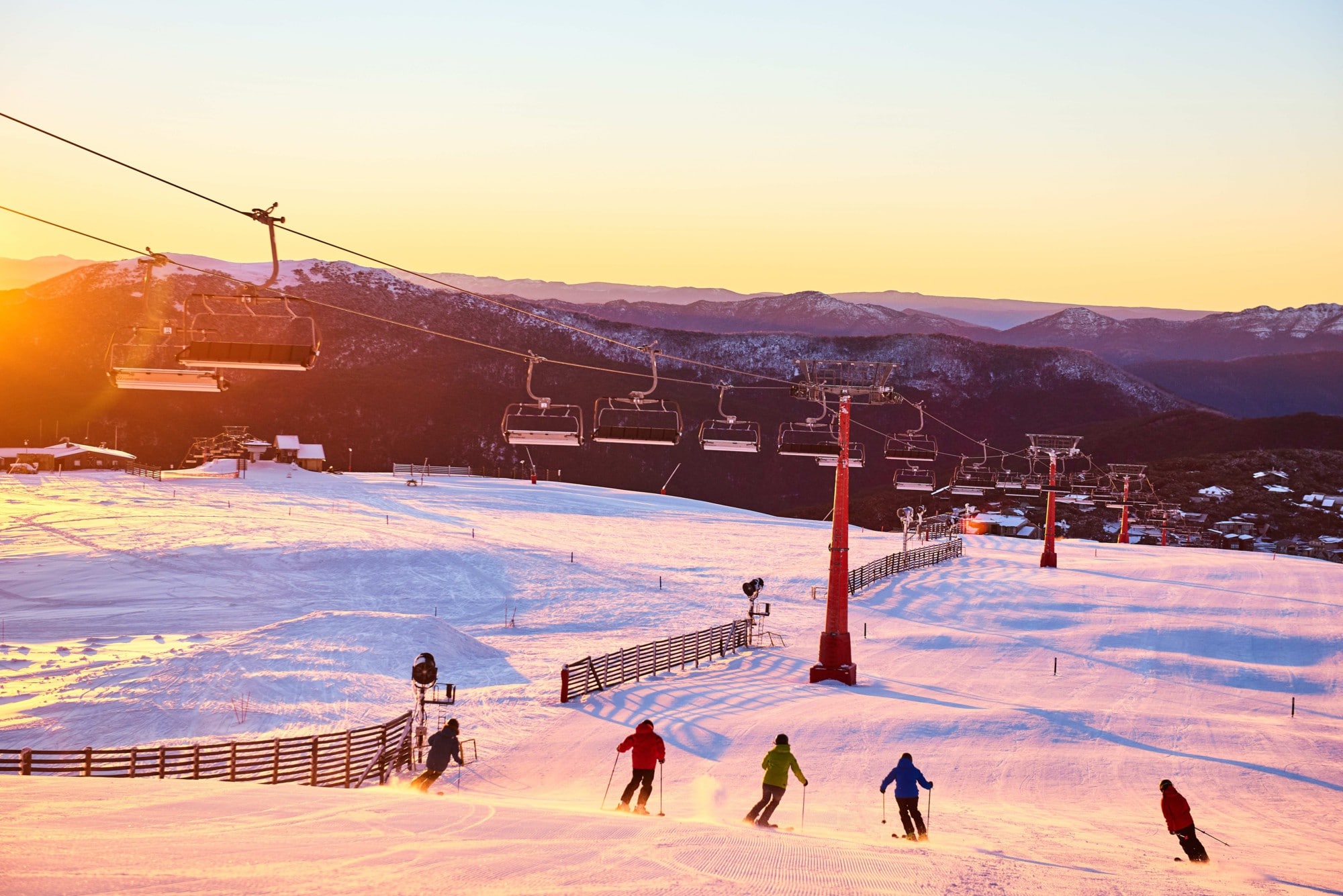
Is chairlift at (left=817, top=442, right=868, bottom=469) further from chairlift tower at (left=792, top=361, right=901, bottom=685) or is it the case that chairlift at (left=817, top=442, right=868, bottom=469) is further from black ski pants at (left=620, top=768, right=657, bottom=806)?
black ski pants at (left=620, top=768, right=657, bottom=806)

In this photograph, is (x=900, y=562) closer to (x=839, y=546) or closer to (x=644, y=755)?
(x=839, y=546)

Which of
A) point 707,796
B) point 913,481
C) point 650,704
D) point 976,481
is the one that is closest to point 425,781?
point 707,796

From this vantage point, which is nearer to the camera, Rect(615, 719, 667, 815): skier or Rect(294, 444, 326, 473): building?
Rect(615, 719, 667, 815): skier

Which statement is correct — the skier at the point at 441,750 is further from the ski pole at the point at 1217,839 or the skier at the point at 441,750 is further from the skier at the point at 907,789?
the ski pole at the point at 1217,839

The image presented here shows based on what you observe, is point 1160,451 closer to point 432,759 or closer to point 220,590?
point 220,590

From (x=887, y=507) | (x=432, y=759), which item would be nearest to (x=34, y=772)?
(x=432, y=759)

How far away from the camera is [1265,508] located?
370ft

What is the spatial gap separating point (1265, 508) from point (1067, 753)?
106069 millimetres

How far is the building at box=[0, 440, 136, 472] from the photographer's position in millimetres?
98438

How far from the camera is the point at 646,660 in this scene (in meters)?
30.8

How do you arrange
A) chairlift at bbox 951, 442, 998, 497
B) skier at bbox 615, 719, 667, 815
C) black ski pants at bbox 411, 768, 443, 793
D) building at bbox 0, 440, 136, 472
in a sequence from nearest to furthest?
skier at bbox 615, 719, 667, 815
black ski pants at bbox 411, 768, 443, 793
chairlift at bbox 951, 442, 998, 497
building at bbox 0, 440, 136, 472

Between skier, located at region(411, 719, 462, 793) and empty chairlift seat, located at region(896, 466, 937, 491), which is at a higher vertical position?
empty chairlift seat, located at region(896, 466, 937, 491)

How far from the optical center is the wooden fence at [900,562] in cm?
4978

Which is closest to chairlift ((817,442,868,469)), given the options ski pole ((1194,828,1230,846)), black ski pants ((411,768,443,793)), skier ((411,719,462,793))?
ski pole ((1194,828,1230,846))
